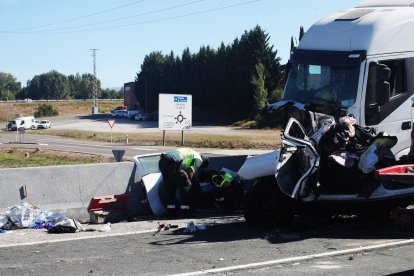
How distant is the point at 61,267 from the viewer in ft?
24.2

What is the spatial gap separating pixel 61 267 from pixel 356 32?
20.9 ft

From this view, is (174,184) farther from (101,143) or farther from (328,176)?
(101,143)

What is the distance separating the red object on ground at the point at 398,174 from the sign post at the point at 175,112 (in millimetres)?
35654

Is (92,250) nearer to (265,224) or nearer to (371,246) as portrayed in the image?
(265,224)

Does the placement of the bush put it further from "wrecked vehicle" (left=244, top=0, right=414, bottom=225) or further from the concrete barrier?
"wrecked vehicle" (left=244, top=0, right=414, bottom=225)

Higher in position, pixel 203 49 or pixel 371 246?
pixel 203 49

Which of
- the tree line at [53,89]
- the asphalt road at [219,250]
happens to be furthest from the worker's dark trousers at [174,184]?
the tree line at [53,89]

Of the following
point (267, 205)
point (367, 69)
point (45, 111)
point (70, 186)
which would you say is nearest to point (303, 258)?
point (267, 205)

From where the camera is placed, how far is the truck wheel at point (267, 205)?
962 centimetres

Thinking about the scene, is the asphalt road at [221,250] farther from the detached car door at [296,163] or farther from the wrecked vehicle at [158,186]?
the wrecked vehicle at [158,186]

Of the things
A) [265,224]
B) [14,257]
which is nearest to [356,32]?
[265,224]

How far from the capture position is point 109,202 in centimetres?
1148

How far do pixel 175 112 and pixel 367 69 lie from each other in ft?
108

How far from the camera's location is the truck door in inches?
419
